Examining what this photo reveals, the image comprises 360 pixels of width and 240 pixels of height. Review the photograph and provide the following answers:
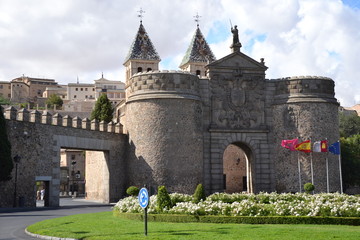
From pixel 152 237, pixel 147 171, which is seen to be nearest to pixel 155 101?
pixel 147 171

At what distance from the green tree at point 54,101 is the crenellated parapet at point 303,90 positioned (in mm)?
95621

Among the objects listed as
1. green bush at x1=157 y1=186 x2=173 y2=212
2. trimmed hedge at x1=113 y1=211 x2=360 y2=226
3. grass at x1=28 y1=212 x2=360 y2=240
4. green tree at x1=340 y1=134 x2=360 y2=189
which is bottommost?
grass at x1=28 y1=212 x2=360 y2=240

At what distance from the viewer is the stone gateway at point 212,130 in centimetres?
3644

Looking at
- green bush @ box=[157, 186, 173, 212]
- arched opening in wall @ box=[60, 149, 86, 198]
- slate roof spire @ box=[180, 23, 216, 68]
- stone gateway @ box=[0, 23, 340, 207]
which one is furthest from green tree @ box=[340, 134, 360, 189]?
arched opening in wall @ box=[60, 149, 86, 198]

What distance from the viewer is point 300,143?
38.3 meters

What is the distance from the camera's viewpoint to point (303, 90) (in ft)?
131

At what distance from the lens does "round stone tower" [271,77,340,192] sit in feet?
126

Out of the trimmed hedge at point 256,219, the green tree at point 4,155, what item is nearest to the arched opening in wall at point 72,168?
the green tree at point 4,155

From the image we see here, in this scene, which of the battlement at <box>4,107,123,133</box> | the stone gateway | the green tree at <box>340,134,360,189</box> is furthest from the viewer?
the green tree at <box>340,134,360,189</box>

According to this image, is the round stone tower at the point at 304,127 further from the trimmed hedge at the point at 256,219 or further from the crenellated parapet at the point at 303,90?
the trimmed hedge at the point at 256,219

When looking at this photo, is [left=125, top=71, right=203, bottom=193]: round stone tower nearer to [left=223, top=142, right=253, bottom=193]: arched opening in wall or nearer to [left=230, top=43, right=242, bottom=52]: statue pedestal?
[left=230, top=43, right=242, bottom=52]: statue pedestal

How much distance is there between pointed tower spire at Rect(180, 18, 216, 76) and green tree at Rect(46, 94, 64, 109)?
73.8m

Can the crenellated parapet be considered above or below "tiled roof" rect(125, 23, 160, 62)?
below

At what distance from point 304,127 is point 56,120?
65.6 feet
